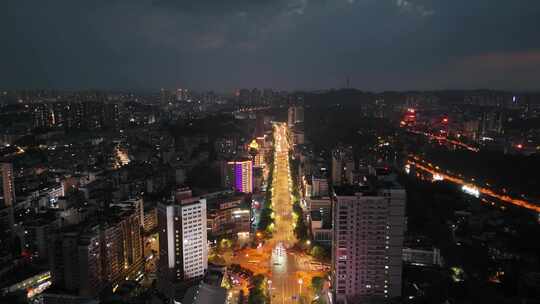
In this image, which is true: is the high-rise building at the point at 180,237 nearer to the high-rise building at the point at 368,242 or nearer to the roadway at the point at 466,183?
the high-rise building at the point at 368,242

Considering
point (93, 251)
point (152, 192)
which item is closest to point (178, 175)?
point (152, 192)

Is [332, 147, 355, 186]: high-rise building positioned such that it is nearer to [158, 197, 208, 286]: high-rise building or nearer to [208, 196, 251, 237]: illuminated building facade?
[208, 196, 251, 237]: illuminated building facade

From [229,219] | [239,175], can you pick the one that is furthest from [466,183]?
[229,219]

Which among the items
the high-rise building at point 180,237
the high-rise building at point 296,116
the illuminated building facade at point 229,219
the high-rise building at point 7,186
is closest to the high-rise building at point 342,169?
the illuminated building facade at point 229,219

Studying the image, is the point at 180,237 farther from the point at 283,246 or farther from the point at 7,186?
the point at 7,186

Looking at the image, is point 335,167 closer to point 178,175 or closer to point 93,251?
point 178,175

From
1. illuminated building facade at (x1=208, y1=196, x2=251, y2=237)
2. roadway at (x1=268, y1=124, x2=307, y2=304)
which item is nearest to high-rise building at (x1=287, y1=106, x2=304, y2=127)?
roadway at (x1=268, y1=124, x2=307, y2=304)
